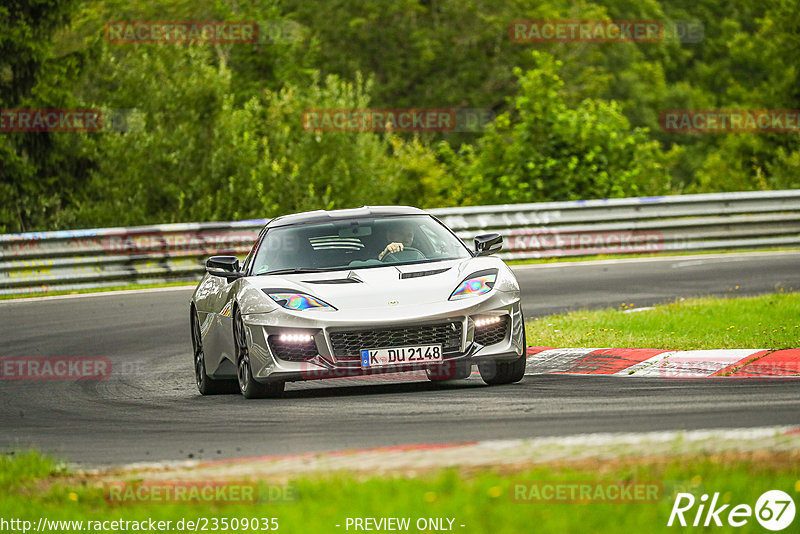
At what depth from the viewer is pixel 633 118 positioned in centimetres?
7750

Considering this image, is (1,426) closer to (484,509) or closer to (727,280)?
(484,509)

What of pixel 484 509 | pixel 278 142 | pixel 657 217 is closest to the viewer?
pixel 484 509

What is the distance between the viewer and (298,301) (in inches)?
369

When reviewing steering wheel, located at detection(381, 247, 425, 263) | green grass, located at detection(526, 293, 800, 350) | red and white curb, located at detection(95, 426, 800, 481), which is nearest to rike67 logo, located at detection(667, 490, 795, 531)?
red and white curb, located at detection(95, 426, 800, 481)

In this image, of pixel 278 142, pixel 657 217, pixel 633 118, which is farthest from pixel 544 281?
pixel 633 118

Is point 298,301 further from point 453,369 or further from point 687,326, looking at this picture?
point 687,326

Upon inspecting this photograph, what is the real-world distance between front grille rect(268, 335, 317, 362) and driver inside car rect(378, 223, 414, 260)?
4.42 ft

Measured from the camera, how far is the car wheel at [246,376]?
963cm

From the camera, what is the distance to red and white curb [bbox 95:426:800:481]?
5965mm

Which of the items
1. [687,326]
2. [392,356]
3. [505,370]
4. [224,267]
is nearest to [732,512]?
[392,356]

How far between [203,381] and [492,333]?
8.89ft

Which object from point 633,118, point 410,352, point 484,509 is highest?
point 484,509

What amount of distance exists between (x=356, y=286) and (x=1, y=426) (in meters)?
2.64

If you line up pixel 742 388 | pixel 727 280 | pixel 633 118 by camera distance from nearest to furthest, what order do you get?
pixel 742 388 < pixel 727 280 < pixel 633 118
